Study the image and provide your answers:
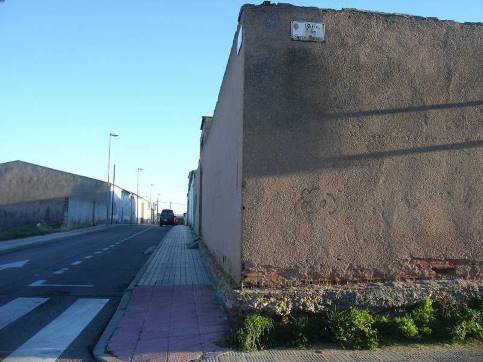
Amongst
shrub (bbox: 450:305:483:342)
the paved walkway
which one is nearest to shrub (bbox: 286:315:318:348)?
the paved walkway

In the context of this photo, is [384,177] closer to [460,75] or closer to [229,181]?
[460,75]

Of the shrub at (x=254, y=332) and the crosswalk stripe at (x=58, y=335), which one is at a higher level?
the shrub at (x=254, y=332)

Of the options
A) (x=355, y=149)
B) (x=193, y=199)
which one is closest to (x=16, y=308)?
(x=355, y=149)

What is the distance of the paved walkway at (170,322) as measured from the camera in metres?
6.41

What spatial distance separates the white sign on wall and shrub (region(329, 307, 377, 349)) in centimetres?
356

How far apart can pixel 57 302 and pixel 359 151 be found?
6.14 m

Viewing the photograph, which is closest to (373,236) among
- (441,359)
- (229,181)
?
(441,359)

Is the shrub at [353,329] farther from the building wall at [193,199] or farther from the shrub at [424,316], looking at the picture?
the building wall at [193,199]

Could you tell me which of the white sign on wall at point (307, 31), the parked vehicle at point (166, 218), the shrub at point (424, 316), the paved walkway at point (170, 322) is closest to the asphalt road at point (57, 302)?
the paved walkway at point (170, 322)

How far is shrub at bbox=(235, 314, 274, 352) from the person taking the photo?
21.0ft

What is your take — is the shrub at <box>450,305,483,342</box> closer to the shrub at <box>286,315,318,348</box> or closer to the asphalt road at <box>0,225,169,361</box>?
the shrub at <box>286,315,318,348</box>

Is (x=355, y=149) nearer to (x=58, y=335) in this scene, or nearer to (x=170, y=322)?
(x=170, y=322)

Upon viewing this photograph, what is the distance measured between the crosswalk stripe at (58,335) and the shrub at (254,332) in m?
2.20

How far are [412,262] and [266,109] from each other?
9.14 ft
